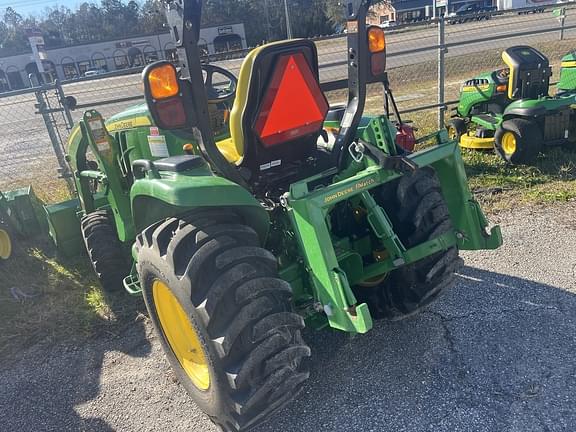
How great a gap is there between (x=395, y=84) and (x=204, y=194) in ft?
45.0

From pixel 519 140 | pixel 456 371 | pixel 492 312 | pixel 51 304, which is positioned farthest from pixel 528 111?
pixel 51 304

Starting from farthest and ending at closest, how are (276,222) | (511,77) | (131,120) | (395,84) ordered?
(395,84) → (511,77) → (131,120) → (276,222)

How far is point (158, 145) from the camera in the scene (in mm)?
4215

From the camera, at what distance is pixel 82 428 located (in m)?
3.00

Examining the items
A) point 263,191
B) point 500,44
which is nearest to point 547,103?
point 263,191

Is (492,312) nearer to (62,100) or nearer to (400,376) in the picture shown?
(400,376)

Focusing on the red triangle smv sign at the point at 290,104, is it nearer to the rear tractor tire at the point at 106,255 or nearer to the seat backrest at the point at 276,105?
the seat backrest at the point at 276,105

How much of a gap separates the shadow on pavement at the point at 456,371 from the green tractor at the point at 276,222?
12.9 inches

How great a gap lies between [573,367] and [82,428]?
2886mm

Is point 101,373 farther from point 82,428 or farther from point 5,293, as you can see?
point 5,293

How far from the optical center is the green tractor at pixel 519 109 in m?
6.36

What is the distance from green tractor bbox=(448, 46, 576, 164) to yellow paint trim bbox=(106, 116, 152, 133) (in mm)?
4459

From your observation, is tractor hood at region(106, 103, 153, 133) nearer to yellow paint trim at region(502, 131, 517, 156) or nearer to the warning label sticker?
the warning label sticker

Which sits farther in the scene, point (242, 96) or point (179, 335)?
point (179, 335)
